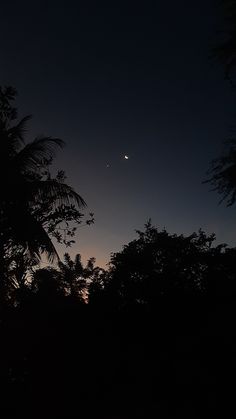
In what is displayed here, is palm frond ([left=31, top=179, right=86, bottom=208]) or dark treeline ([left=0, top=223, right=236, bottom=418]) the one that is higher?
palm frond ([left=31, top=179, right=86, bottom=208])

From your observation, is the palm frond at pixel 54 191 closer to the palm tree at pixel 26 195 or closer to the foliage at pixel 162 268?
the palm tree at pixel 26 195

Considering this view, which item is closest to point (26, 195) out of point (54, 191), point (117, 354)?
point (54, 191)

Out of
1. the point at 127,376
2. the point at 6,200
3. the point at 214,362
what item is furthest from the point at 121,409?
the point at 6,200

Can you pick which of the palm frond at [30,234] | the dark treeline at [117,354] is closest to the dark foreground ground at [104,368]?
the dark treeline at [117,354]

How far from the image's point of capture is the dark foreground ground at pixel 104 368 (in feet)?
31.6

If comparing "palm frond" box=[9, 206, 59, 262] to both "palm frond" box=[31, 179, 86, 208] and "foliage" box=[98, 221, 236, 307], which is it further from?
"foliage" box=[98, 221, 236, 307]

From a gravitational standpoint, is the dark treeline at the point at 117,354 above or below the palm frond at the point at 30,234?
below

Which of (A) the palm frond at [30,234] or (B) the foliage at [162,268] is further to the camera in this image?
(B) the foliage at [162,268]

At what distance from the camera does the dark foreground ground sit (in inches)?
379

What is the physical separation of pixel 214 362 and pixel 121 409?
281 cm

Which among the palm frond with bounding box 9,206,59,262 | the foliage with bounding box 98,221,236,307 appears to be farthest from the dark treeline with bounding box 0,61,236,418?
the foliage with bounding box 98,221,236,307

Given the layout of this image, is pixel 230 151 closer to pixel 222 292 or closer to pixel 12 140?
pixel 12 140

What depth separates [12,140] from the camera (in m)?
10.3

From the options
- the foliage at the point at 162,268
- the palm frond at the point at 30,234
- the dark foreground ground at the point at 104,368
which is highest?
the foliage at the point at 162,268
